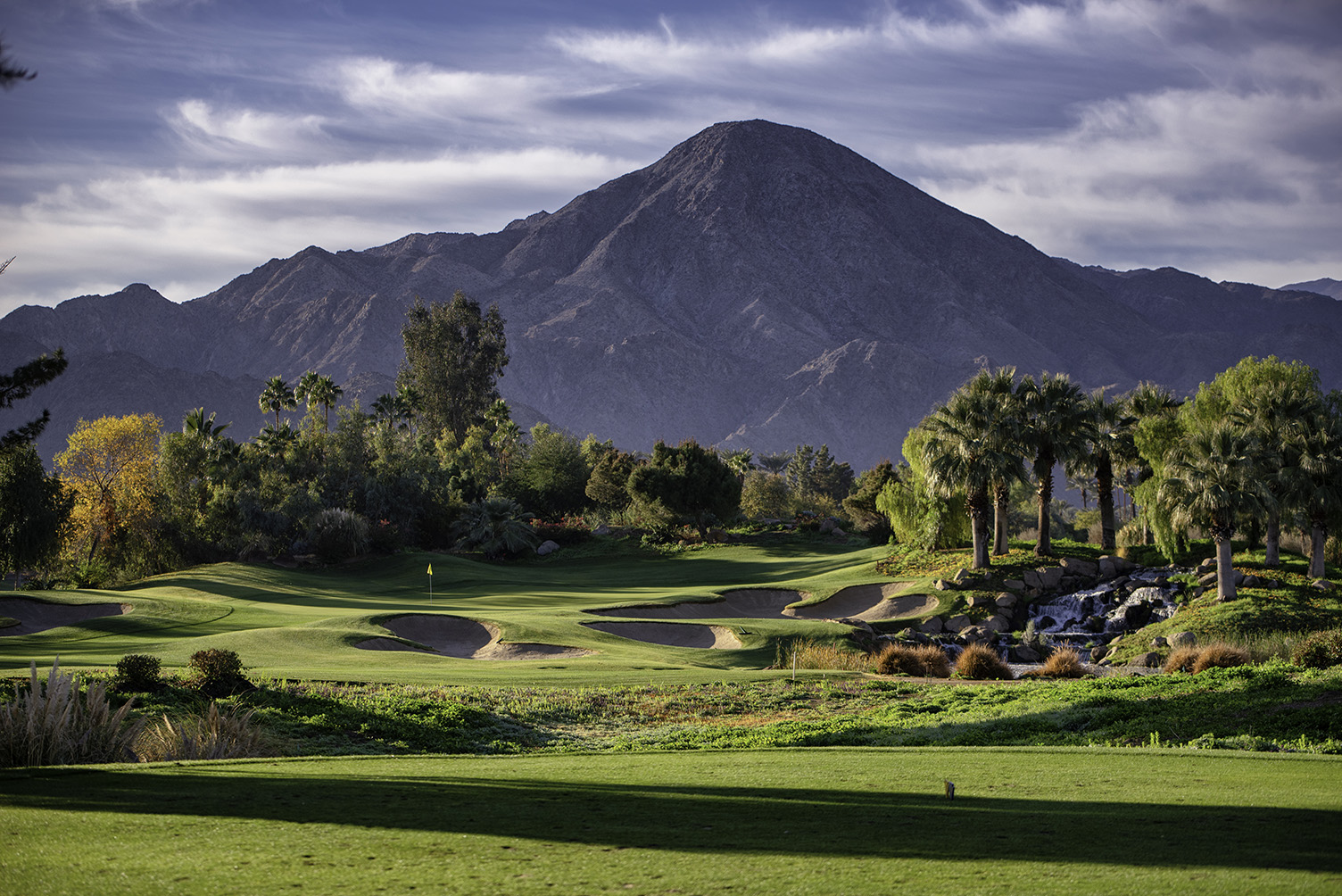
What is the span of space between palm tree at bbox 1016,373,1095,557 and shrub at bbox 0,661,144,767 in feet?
132

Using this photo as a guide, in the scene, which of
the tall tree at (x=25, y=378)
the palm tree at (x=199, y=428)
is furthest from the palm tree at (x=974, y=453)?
the palm tree at (x=199, y=428)

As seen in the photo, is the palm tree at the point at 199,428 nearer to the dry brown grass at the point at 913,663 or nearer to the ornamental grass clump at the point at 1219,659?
the dry brown grass at the point at 913,663

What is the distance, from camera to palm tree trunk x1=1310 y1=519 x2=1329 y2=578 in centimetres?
3772

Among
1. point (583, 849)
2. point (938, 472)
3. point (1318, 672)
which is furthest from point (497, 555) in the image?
point (583, 849)

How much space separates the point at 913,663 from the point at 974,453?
738 inches

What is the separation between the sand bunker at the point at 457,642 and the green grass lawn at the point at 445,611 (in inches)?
17.0

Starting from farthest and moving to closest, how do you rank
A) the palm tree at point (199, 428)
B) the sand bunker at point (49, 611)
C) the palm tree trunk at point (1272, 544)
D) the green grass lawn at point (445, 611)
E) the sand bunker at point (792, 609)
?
the palm tree at point (199, 428) → the sand bunker at point (792, 609) → the palm tree trunk at point (1272, 544) → the sand bunker at point (49, 611) → the green grass lawn at point (445, 611)

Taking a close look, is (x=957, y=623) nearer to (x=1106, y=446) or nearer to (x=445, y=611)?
(x=1106, y=446)

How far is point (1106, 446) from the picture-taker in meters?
47.8

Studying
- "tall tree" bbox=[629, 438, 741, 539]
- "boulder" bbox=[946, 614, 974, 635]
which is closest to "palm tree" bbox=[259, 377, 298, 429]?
"tall tree" bbox=[629, 438, 741, 539]

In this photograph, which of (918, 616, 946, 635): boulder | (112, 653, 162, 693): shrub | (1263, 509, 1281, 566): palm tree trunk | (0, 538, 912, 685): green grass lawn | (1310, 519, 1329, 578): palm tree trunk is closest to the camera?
(112, 653, 162, 693): shrub

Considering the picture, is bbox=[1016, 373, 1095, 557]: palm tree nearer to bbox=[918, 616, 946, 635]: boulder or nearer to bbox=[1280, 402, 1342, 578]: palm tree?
bbox=[918, 616, 946, 635]: boulder

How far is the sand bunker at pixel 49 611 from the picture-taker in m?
33.8

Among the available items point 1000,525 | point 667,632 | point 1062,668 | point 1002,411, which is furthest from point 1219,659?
point 1000,525
